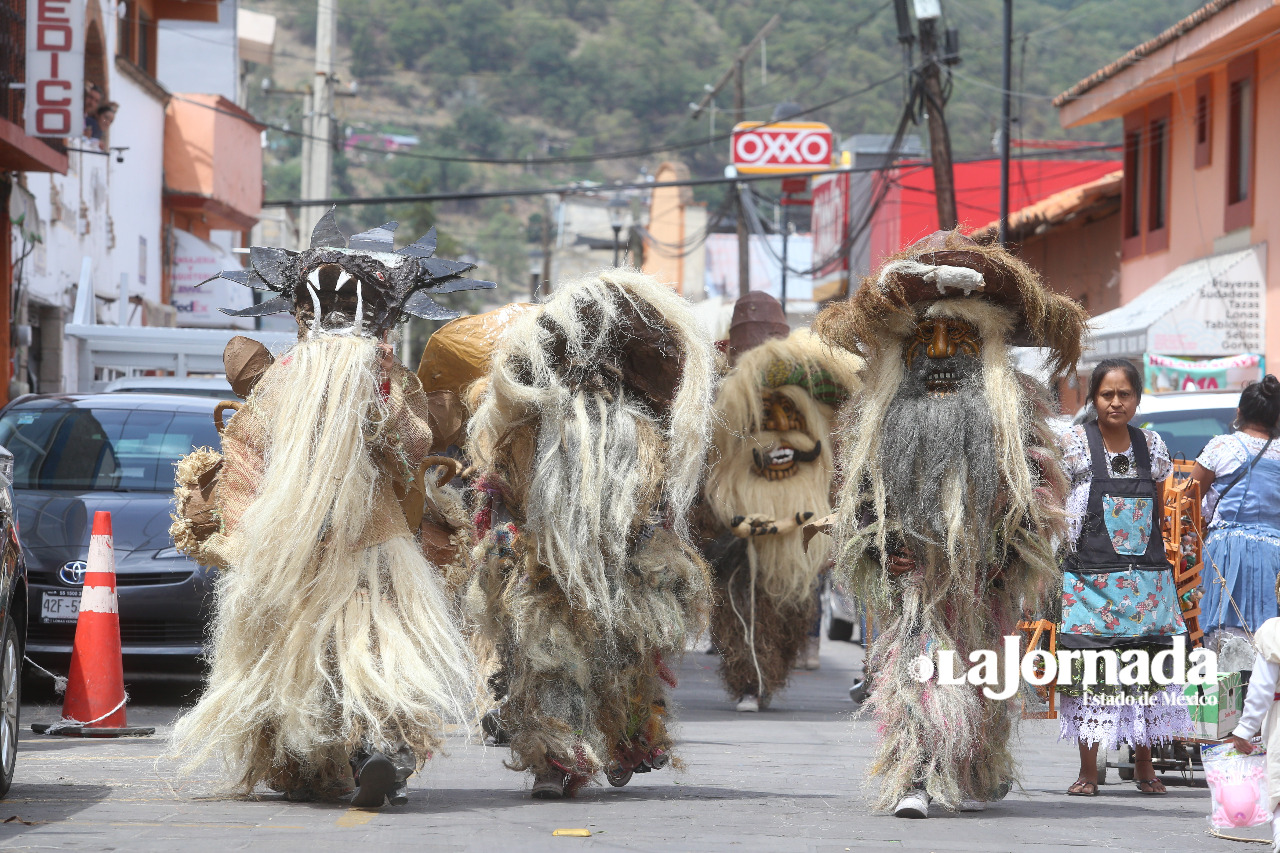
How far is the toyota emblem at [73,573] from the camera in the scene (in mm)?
9141

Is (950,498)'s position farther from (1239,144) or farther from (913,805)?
(1239,144)

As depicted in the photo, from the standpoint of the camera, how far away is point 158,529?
31.7ft

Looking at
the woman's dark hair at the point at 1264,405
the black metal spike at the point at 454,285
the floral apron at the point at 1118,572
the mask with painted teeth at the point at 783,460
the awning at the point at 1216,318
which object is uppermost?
the awning at the point at 1216,318

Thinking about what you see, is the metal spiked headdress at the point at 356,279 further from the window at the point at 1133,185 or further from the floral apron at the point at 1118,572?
the window at the point at 1133,185

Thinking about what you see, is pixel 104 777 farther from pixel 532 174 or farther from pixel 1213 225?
pixel 532 174

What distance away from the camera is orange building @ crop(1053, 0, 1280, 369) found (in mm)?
19875

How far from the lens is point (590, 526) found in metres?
6.35

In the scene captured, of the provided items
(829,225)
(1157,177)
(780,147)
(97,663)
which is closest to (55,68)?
(97,663)

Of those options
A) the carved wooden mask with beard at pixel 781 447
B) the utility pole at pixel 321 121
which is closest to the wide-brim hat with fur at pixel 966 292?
the carved wooden mask with beard at pixel 781 447

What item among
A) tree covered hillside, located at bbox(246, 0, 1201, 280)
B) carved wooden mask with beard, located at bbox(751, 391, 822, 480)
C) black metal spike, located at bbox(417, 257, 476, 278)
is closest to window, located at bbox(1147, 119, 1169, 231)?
Result: carved wooden mask with beard, located at bbox(751, 391, 822, 480)

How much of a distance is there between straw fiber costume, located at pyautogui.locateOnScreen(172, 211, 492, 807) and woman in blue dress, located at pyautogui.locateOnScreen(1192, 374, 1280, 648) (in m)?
3.76

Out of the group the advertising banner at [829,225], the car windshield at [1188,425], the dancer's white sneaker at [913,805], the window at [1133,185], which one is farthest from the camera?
the advertising banner at [829,225]

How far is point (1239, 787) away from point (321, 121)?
26.8 metres

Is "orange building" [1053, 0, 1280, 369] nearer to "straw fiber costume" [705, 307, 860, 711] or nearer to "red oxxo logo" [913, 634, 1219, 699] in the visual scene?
"straw fiber costume" [705, 307, 860, 711]
